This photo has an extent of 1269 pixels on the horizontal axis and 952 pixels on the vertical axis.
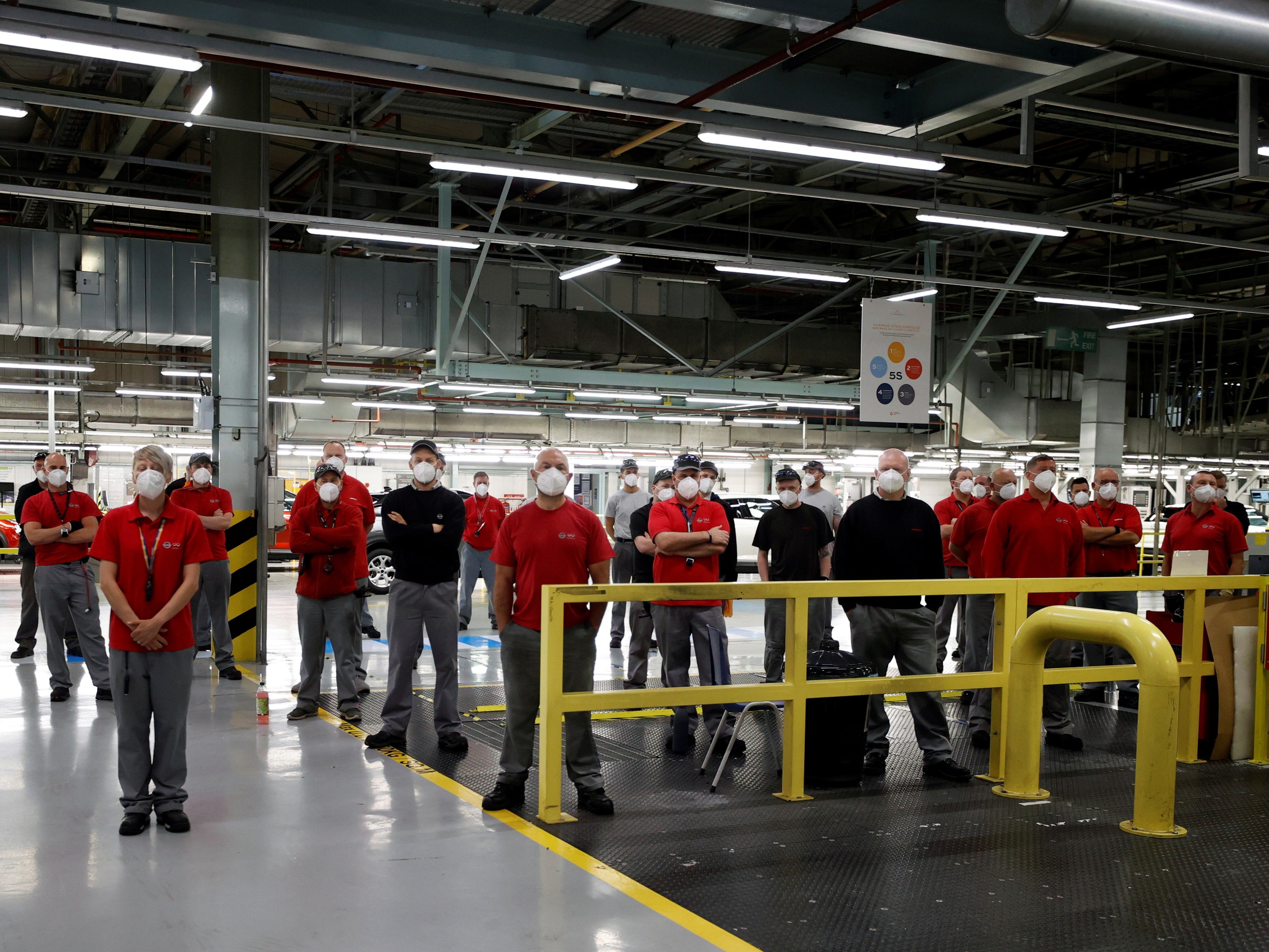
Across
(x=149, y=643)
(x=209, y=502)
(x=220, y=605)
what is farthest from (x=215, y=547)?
(x=149, y=643)

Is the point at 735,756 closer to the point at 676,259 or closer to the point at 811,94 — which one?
the point at 811,94

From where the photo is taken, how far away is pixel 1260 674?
661 centimetres

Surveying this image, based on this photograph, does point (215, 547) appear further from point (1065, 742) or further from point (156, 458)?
point (1065, 742)

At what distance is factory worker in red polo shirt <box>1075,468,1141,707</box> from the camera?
873 centimetres

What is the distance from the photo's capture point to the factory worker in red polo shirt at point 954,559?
9.64m

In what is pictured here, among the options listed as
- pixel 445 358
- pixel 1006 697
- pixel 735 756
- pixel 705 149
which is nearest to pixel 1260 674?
pixel 1006 697

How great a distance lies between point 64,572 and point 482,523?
16.1 feet

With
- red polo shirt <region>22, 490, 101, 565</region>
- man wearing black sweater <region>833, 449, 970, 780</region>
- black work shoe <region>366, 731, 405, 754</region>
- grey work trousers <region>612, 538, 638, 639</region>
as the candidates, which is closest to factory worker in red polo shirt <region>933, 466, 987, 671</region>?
man wearing black sweater <region>833, 449, 970, 780</region>

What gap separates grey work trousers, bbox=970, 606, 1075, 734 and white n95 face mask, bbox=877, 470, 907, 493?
128cm

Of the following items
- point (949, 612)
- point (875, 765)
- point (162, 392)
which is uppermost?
point (162, 392)

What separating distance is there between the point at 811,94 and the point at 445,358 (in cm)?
645

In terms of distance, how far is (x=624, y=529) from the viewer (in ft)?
37.2

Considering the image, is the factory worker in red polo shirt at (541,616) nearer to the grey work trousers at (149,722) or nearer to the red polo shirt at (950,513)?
the grey work trousers at (149,722)

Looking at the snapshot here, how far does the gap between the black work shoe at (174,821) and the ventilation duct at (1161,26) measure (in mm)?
4895
